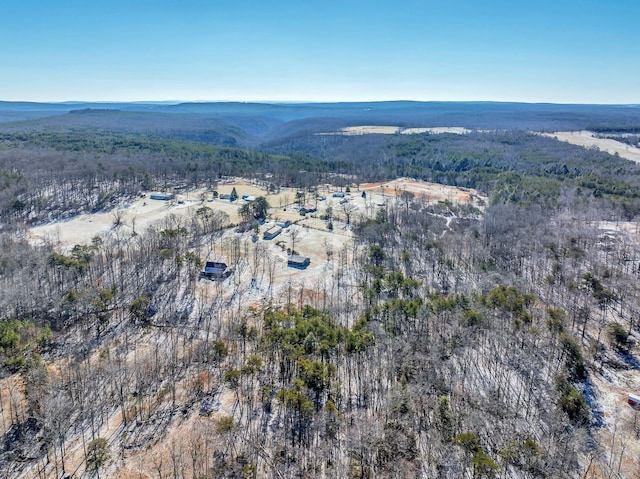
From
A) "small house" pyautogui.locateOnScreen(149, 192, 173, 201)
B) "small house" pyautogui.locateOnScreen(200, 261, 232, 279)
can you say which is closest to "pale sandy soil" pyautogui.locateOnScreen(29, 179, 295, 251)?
"small house" pyautogui.locateOnScreen(149, 192, 173, 201)

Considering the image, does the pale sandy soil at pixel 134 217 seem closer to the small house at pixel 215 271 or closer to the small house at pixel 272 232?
the small house at pixel 272 232

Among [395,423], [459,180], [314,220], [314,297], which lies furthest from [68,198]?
[459,180]

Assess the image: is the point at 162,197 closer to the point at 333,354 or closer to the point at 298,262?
the point at 298,262

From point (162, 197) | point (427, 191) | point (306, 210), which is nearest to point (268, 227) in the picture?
point (306, 210)

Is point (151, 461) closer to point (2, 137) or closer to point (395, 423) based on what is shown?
point (395, 423)

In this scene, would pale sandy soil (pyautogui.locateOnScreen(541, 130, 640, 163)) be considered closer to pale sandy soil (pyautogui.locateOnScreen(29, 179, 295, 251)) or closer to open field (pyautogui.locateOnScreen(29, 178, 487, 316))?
open field (pyautogui.locateOnScreen(29, 178, 487, 316))
